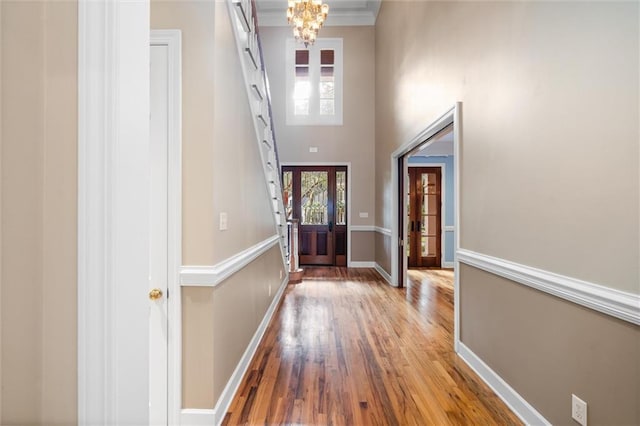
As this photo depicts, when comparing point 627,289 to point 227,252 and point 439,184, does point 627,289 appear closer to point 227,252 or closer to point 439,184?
point 227,252

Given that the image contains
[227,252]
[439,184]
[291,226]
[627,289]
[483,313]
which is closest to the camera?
[627,289]

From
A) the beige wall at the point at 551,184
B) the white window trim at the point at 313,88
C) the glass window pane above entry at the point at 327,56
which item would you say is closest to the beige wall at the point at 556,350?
the beige wall at the point at 551,184

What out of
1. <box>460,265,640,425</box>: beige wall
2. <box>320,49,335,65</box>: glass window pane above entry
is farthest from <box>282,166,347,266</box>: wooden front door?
<box>460,265,640,425</box>: beige wall

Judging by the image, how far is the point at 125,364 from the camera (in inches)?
24.5

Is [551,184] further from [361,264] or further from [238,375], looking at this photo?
[361,264]

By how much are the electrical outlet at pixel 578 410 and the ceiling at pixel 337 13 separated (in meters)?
7.28

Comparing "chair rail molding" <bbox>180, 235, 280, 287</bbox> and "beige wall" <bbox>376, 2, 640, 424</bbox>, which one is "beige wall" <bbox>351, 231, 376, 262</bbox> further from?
"chair rail molding" <bbox>180, 235, 280, 287</bbox>

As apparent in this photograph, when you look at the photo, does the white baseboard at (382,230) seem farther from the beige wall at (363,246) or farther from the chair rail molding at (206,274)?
the chair rail molding at (206,274)

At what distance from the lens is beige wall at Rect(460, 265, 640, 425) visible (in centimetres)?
127

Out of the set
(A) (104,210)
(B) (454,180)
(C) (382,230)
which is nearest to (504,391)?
(B) (454,180)

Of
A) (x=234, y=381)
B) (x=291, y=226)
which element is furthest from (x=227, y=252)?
(x=291, y=226)

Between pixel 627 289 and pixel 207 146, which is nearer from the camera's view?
pixel 627 289

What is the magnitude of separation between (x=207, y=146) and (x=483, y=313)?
7.20 feet
